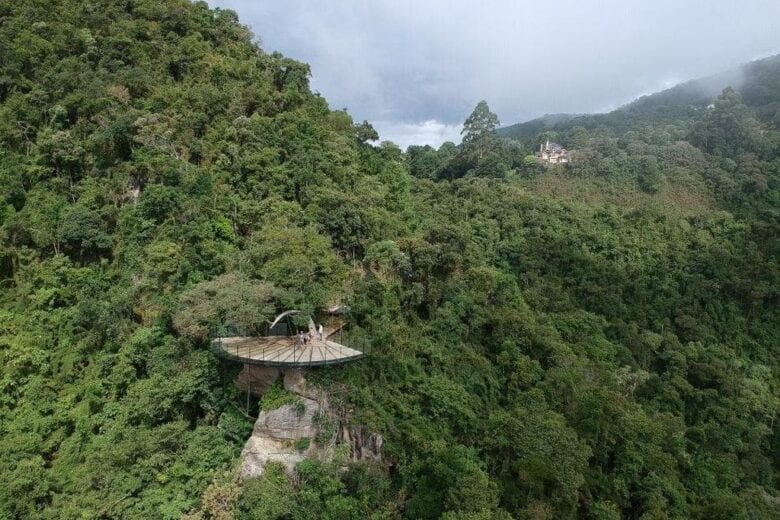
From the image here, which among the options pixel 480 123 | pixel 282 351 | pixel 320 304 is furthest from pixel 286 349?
pixel 480 123

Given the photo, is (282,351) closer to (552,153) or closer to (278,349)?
(278,349)

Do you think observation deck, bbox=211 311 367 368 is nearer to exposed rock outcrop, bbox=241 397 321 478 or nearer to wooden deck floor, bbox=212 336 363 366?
wooden deck floor, bbox=212 336 363 366

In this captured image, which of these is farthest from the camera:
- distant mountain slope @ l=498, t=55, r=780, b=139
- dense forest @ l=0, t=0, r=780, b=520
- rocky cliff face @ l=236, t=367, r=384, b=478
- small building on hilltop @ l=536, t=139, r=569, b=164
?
distant mountain slope @ l=498, t=55, r=780, b=139

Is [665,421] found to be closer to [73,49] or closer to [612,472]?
[612,472]

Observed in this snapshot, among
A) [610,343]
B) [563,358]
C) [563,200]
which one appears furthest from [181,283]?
[563,200]

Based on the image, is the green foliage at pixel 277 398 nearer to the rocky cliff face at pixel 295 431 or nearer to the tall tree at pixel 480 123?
the rocky cliff face at pixel 295 431

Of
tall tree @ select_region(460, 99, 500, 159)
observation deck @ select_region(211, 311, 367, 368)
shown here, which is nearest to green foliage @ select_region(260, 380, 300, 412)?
observation deck @ select_region(211, 311, 367, 368)
